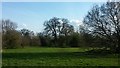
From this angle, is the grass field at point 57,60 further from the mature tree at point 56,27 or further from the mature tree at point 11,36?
the mature tree at point 56,27

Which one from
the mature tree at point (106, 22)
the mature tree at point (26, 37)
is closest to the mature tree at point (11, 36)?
the mature tree at point (26, 37)

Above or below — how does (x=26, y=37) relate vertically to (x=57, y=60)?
above

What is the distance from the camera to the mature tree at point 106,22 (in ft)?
122

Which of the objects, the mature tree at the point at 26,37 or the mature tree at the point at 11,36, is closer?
the mature tree at the point at 11,36

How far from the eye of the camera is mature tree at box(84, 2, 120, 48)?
37.2m

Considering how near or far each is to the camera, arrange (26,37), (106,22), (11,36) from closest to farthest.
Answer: (106,22), (11,36), (26,37)

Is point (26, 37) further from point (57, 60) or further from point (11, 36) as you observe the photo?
point (57, 60)

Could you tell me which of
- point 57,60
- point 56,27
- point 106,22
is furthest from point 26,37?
point 57,60

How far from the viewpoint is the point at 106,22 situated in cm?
3788

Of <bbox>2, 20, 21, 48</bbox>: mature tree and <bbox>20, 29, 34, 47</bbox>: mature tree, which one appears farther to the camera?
<bbox>20, 29, 34, 47</bbox>: mature tree

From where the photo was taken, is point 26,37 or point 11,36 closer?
point 11,36

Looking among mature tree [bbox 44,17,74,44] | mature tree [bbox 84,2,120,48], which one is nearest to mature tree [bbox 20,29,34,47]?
mature tree [bbox 44,17,74,44]

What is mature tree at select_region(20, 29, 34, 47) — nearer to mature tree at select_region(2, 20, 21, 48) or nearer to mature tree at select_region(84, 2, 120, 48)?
mature tree at select_region(2, 20, 21, 48)

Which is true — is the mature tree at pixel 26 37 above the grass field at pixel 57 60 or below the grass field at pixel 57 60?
above
